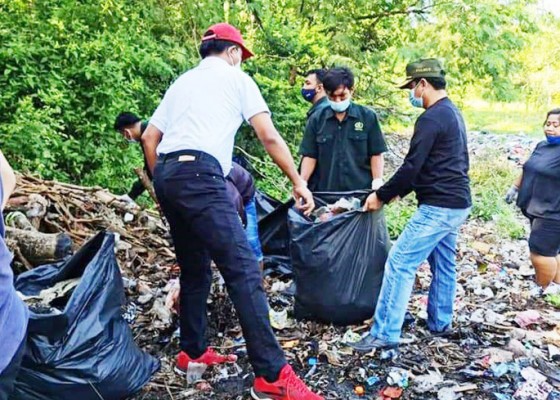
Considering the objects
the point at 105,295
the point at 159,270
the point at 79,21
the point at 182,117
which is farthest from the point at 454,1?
the point at 105,295

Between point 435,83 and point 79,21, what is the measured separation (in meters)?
4.26

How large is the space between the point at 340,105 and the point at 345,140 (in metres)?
0.23

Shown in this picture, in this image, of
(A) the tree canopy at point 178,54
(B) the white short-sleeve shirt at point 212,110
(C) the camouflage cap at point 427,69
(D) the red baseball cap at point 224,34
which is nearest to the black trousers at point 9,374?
(B) the white short-sleeve shirt at point 212,110

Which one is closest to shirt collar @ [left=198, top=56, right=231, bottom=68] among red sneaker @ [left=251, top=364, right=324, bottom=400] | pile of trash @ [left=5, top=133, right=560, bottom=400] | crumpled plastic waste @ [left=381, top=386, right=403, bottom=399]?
pile of trash @ [left=5, top=133, right=560, bottom=400]

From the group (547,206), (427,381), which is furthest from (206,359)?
(547,206)

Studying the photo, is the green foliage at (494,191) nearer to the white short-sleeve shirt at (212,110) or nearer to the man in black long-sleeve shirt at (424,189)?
the man in black long-sleeve shirt at (424,189)

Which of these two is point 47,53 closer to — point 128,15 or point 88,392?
point 128,15

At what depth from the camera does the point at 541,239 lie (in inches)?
158

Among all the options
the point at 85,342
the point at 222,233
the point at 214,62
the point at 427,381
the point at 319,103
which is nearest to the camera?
the point at 85,342

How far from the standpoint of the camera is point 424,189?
284 centimetres

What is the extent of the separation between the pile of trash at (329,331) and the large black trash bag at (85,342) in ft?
0.52

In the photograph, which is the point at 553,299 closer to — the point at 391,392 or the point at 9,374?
the point at 391,392

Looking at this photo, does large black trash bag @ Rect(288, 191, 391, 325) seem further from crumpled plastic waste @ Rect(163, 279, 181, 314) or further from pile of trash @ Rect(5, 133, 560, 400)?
crumpled plastic waste @ Rect(163, 279, 181, 314)

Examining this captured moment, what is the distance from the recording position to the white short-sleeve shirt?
237 cm
